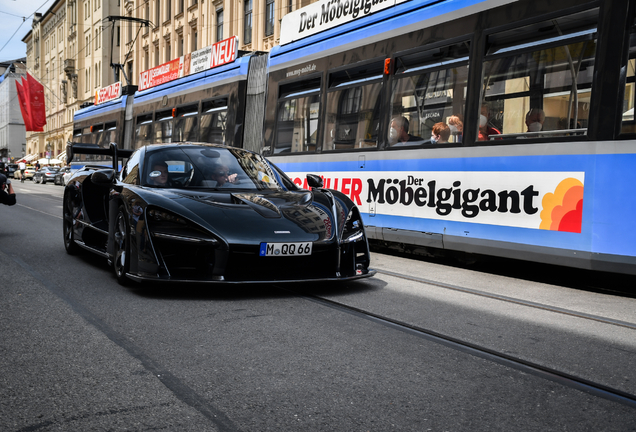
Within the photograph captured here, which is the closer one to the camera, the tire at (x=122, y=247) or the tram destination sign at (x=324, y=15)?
the tire at (x=122, y=247)

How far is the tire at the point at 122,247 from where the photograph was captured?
5.75 m

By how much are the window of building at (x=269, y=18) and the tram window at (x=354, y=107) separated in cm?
2212

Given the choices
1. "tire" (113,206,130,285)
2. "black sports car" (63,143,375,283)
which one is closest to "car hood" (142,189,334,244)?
"black sports car" (63,143,375,283)

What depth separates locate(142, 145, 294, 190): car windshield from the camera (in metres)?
6.36

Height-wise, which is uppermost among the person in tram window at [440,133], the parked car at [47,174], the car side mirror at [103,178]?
the person in tram window at [440,133]

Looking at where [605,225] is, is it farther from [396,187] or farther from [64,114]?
[64,114]

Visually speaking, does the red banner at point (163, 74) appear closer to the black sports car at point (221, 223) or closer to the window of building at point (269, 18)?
the black sports car at point (221, 223)

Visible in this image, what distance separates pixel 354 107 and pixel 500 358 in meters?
6.24

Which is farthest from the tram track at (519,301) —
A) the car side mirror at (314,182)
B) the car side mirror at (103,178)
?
the car side mirror at (103,178)

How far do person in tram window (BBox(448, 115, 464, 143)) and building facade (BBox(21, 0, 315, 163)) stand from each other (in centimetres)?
1887

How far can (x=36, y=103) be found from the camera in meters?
48.3

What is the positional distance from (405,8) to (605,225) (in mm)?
4097

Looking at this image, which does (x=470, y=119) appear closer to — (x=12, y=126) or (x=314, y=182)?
(x=314, y=182)

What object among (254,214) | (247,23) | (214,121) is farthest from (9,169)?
(254,214)
